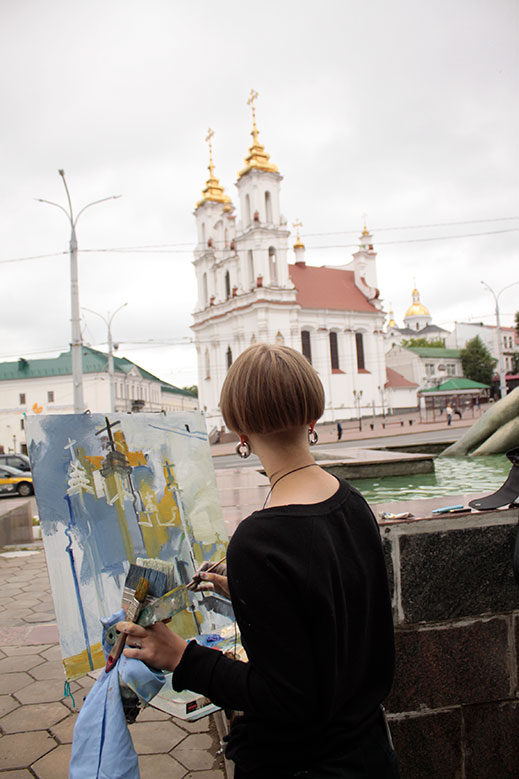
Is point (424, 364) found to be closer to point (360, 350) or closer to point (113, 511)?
point (360, 350)

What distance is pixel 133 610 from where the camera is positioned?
1.25m

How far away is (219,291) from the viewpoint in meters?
47.1

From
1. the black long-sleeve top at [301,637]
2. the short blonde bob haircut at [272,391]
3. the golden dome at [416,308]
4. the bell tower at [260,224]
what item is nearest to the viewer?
the black long-sleeve top at [301,637]

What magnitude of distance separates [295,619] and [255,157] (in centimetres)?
4459

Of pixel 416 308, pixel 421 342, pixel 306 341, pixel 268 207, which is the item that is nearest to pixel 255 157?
pixel 268 207

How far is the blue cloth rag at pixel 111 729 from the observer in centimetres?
126

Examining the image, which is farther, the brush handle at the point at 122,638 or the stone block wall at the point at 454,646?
the stone block wall at the point at 454,646

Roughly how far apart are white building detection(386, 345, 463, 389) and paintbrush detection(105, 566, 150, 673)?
205 ft

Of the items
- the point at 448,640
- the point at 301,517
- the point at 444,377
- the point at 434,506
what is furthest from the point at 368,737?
the point at 444,377

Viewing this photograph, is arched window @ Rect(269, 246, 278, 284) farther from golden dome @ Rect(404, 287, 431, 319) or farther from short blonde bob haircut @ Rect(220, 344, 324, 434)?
golden dome @ Rect(404, 287, 431, 319)

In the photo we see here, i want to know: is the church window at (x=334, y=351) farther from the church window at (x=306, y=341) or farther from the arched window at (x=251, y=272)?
the arched window at (x=251, y=272)

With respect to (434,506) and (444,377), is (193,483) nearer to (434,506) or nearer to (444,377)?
(434,506)

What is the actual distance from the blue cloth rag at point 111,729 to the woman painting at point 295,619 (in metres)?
0.07

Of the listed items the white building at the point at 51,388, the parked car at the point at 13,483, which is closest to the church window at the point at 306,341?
the white building at the point at 51,388
